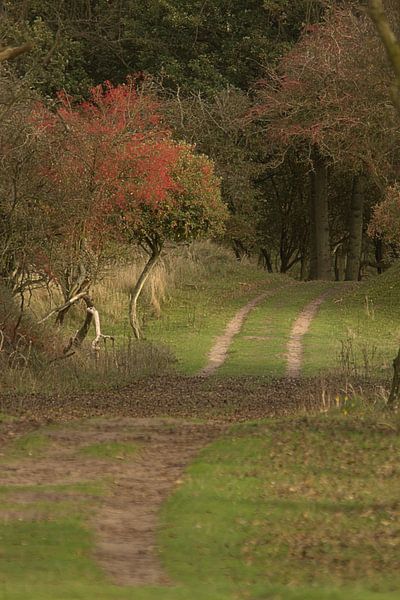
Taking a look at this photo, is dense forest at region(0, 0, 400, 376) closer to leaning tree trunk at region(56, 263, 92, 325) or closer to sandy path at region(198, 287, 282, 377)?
leaning tree trunk at region(56, 263, 92, 325)

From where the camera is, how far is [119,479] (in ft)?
32.1

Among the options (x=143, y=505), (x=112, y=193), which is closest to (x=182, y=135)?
(x=112, y=193)

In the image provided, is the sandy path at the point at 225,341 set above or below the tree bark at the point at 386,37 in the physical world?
below

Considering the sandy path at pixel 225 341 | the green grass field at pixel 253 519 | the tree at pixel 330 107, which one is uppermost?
the tree at pixel 330 107

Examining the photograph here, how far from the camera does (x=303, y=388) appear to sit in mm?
17516

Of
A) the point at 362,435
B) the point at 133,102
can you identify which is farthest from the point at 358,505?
the point at 133,102

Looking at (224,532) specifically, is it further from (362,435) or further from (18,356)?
(18,356)

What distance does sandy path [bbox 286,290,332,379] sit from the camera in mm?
20969

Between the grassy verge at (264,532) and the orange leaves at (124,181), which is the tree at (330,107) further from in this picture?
the grassy verge at (264,532)

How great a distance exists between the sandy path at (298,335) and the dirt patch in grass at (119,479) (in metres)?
7.95

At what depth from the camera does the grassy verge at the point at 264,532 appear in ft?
22.1

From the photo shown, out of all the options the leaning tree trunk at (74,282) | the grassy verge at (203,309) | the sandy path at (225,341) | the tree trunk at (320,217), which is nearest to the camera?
the leaning tree trunk at (74,282)

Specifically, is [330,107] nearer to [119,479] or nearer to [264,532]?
[119,479]

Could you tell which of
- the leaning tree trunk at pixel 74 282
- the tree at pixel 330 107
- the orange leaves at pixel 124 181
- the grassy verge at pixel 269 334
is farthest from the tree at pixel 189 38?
the leaning tree trunk at pixel 74 282
